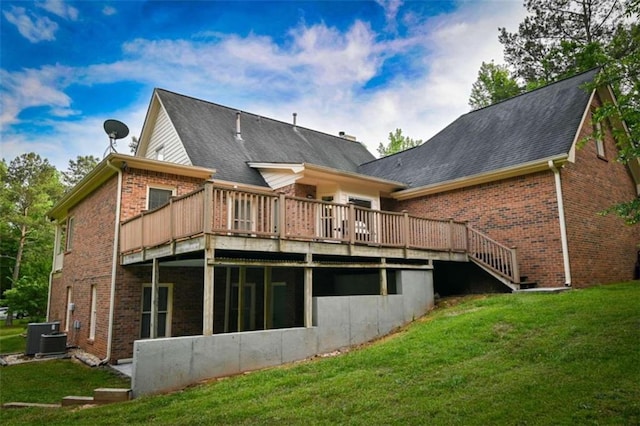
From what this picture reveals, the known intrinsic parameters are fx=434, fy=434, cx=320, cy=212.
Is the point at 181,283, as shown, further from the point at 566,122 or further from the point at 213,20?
the point at 566,122

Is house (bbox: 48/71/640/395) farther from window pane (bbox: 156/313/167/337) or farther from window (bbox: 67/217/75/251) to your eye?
→ window (bbox: 67/217/75/251)

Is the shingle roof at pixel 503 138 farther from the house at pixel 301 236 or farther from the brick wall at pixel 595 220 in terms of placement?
the brick wall at pixel 595 220

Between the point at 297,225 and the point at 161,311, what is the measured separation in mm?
4787

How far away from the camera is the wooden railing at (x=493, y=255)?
1152cm

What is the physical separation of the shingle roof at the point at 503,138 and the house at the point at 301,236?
7 cm

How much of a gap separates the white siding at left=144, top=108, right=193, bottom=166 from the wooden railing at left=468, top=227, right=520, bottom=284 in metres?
9.01

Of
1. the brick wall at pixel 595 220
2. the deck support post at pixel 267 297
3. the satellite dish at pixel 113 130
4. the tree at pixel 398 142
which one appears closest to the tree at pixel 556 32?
the brick wall at pixel 595 220

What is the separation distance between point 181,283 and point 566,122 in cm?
1201

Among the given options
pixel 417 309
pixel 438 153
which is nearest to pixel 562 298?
pixel 417 309

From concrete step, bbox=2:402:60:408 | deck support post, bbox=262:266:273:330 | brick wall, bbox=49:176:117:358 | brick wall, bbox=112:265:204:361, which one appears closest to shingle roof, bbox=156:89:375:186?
brick wall, bbox=49:176:117:358

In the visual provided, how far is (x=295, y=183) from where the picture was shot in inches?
522

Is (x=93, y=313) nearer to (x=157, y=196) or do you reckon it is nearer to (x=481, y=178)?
(x=157, y=196)

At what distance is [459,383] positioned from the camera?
5.62 meters

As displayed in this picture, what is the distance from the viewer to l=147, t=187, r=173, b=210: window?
1165 cm
